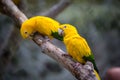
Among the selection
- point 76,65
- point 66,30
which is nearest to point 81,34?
point 66,30

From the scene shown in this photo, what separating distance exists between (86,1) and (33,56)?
28.8 inches

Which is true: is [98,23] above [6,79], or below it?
above

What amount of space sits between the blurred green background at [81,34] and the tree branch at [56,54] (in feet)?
3.50

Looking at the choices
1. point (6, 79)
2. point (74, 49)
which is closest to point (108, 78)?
point (74, 49)

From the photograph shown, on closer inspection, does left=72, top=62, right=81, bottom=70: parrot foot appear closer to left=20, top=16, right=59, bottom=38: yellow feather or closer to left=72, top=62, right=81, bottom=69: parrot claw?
left=72, top=62, right=81, bottom=69: parrot claw

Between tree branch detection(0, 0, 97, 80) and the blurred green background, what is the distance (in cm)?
107

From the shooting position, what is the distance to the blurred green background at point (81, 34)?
2912 millimetres

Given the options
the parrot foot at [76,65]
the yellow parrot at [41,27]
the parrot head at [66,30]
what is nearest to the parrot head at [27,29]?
the yellow parrot at [41,27]

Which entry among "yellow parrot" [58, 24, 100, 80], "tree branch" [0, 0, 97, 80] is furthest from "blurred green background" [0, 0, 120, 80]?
"yellow parrot" [58, 24, 100, 80]

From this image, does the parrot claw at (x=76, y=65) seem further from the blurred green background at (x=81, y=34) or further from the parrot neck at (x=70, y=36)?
the blurred green background at (x=81, y=34)

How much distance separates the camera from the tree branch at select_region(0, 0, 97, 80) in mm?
995

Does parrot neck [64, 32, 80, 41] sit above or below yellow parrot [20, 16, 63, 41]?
below

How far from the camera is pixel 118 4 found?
3.41 meters

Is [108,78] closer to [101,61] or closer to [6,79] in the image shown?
[6,79]
